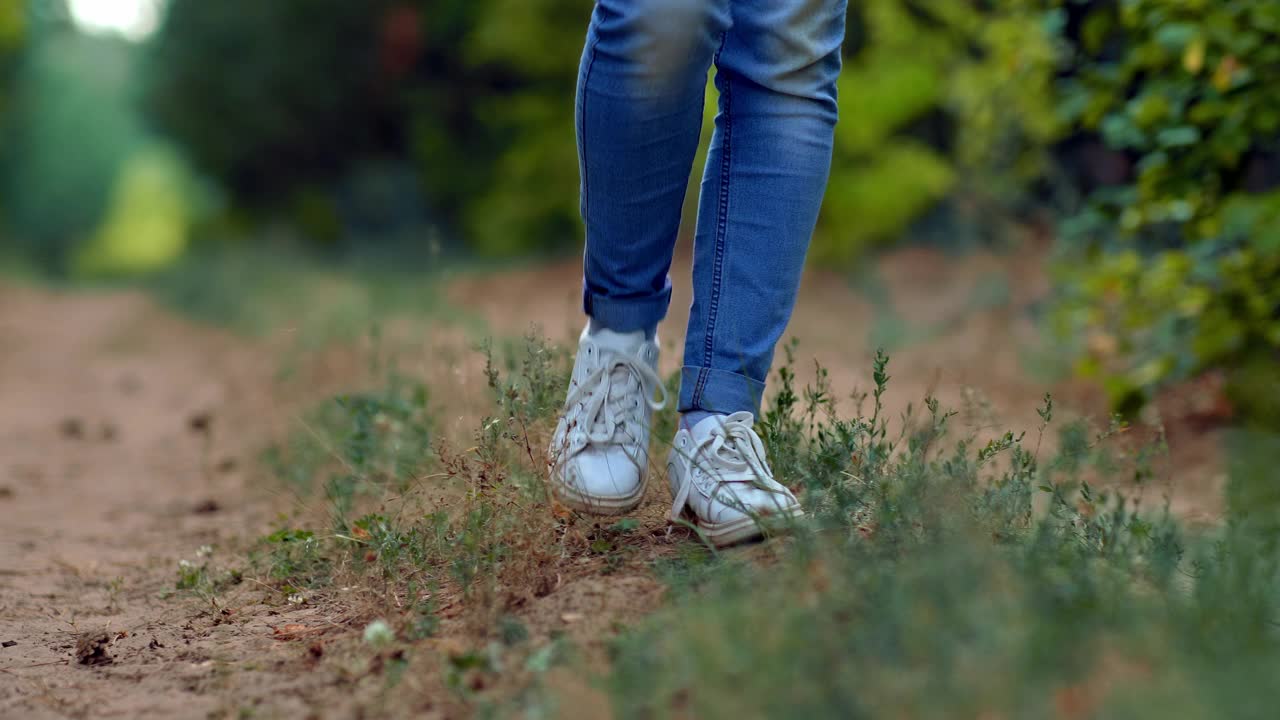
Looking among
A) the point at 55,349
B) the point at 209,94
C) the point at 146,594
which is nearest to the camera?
the point at 146,594

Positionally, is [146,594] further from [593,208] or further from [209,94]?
[209,94]

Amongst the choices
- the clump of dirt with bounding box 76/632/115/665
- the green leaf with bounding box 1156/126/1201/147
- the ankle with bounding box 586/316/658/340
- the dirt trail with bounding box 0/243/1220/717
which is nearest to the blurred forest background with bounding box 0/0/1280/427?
the green leaf with bounding box 1156/126/1201/147

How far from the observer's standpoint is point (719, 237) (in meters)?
1.92

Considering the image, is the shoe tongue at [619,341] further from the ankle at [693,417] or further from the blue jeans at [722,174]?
the ankle at [693,417]

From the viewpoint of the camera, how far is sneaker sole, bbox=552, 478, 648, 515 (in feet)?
6.14

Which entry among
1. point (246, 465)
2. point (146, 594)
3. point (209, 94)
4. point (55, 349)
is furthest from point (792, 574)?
point (209, 94)

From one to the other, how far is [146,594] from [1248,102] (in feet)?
10.3

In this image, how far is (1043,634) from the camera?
1.11 metres

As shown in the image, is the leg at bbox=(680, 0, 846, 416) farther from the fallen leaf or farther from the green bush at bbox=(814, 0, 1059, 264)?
the green bush at bbox=(814, 0, 1059, 264)

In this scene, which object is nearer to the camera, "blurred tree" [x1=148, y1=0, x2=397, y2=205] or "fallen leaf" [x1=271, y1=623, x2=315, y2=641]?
"fallen leaf" [x1=271, y1=623, x2=315, y2=641]

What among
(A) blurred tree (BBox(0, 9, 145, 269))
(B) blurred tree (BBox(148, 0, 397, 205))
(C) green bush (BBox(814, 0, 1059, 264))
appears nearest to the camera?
(C) green bush (BBox(814, 0, 1059, 264))

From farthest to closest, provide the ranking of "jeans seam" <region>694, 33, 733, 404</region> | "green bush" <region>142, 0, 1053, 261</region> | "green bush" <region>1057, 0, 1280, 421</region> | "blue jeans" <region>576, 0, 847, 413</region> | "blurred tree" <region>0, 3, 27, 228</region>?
1. "blurred tree" <region>0, 3, 27, 228</region>
2. "green bush" <region>142, 0, 1053, 261</region>
3. "green bush" <region>1057, 0, 1280, 421</region>
4. "jeans seam" <region>694, 33, 733, 404</region>
5. "blue jeans" <region>576, 0, 847, 413</region>

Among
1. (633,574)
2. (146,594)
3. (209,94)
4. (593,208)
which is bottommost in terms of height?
(146,594)

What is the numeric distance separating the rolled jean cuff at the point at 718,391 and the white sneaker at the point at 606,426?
0.06 meters
